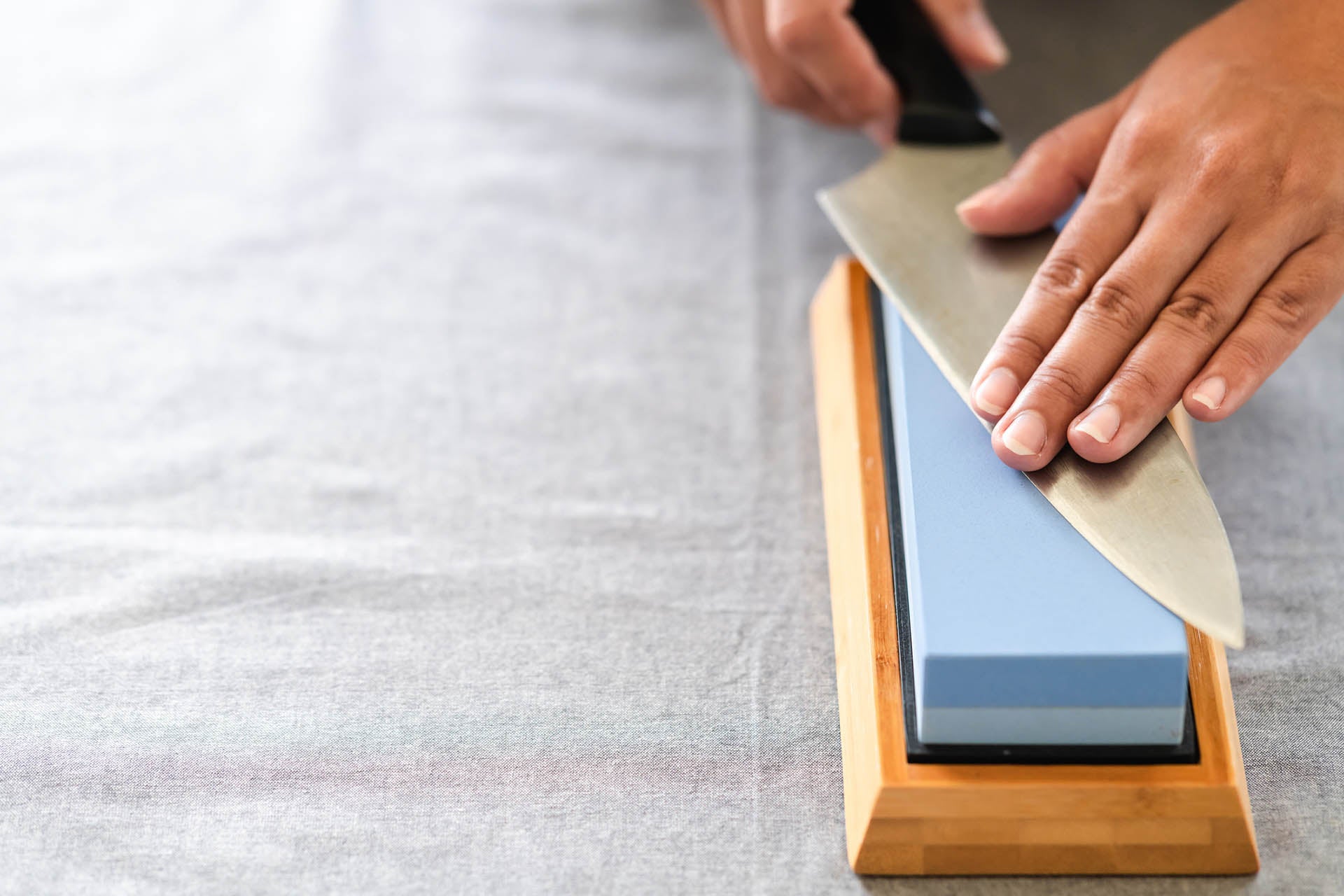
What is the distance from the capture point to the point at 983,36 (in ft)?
2.10

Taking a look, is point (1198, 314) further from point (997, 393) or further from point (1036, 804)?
point (1036, 804)

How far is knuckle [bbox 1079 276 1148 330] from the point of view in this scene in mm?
460

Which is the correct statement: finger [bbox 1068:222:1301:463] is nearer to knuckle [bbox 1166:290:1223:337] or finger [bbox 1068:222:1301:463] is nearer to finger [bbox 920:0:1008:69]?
knuckle [bbox 1166:290:1223:337]

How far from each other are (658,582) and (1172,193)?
270 mm

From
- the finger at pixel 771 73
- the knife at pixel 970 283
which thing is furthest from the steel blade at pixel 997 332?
the finger at pixel 771 73

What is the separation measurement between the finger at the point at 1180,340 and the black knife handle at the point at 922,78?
150 millimetres

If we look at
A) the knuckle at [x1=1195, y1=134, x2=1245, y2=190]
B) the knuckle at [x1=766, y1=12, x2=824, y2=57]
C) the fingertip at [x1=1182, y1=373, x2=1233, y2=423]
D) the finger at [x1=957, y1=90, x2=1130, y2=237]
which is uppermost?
the knuckle at [x1=766, y1=12, x2=824, y2=57]

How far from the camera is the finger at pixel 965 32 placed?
0.64 metres

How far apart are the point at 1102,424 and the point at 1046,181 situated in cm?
15

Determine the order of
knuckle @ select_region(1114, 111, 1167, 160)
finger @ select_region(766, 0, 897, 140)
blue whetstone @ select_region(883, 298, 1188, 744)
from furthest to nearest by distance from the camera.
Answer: finger @ select_region(766, 0, 897, 140)
knuckle @ select_region(1114, 111, 1167, 160)
blue whetstone @ select_region(883, 298, 1188, 744)

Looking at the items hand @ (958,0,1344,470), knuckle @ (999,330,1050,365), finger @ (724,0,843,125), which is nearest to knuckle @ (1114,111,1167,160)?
hand @ (958,0,1344,470)

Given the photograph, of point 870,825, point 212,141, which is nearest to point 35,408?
point 212,141

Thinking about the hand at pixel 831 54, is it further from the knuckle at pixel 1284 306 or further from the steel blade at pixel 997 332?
the knuckle at pixel 1284 306

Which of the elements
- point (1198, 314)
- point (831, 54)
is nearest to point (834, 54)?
point (831, 54)
